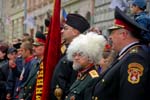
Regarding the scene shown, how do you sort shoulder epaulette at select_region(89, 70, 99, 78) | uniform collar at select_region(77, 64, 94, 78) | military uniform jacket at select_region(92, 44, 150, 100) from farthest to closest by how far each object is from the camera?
uniform collar at select_region(77, 64, 94, 78) → shoulder epaulette at select_region(89, 70, 99, 78) → military uniform jacket at select_region(92, 44, 150, 100)

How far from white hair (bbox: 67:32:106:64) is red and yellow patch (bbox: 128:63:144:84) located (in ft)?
4.34

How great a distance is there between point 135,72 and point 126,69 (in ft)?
0.30

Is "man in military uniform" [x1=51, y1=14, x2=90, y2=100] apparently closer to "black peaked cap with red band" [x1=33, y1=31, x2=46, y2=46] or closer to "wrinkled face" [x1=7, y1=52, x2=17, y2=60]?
"black peaked cap with red band" [x1=33, y1=31, x2=46, y2=46]

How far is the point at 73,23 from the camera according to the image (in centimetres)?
646

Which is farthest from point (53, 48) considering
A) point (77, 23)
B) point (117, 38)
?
point (117, 38)

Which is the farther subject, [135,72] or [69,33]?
[69,33]

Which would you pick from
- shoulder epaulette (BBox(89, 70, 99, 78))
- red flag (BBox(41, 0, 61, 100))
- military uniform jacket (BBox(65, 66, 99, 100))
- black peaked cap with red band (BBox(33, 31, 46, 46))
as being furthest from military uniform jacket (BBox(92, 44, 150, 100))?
black peaked cap with red band (BBox(33, 31, 46, 46))

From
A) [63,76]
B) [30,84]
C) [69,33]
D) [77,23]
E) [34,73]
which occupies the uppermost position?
[77,23]

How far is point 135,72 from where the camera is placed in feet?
14.4

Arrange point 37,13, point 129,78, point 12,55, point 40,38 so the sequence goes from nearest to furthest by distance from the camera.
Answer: point 129,78
point 40,38
point 12,55
point 37,13

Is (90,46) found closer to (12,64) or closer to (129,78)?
(129,78)

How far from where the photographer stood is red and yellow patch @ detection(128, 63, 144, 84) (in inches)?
172

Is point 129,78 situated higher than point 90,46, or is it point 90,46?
point 90,46

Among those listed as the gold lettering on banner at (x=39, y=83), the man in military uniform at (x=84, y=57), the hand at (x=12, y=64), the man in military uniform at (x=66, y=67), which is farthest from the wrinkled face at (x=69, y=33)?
the hand at (x=12, y=64)
